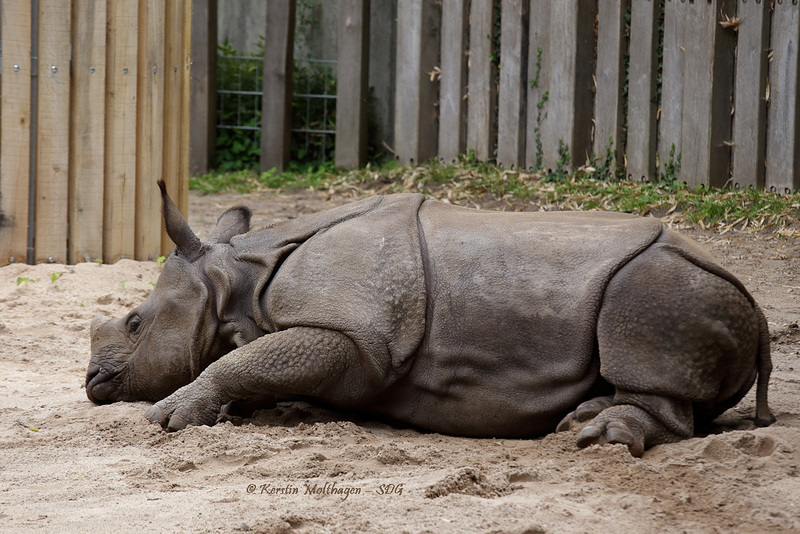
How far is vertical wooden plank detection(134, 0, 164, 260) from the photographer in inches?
268

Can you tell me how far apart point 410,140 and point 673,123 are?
3211mm

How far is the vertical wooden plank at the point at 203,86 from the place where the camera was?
10.9 metres

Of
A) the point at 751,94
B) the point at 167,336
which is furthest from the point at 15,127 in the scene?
the point at 751,94

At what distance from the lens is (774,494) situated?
286 centimetres

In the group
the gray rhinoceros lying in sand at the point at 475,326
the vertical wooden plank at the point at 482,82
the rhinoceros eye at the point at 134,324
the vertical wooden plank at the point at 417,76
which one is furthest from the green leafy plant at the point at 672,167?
the rhinoceros eye at the point at 134,324

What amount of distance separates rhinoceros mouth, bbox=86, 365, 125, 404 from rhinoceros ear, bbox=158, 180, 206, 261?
61 centimetres

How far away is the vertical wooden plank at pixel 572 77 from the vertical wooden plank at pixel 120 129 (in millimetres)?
3783

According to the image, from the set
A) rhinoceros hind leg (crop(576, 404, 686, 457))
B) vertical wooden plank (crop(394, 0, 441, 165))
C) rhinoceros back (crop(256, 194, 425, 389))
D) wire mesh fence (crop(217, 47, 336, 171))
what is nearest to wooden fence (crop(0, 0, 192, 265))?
rhinoceros back (crop(256, 194, 425, 389))

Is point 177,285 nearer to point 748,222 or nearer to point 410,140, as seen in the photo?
point 748,222

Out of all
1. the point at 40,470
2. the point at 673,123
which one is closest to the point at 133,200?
the point at 40,470

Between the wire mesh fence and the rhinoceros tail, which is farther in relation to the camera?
the wire mesh fence

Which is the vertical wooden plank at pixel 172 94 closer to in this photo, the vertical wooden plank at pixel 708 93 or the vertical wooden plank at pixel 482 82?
the vertical wooden plank at pixel 482 82

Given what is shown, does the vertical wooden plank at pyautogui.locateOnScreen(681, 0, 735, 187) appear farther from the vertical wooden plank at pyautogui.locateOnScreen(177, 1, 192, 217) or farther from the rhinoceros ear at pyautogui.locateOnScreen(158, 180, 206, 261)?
the rhinoceros ear at pyautogui.locateOnScreen(158, 180, 206, 261)

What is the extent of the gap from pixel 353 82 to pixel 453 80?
A: 4.50 feet
